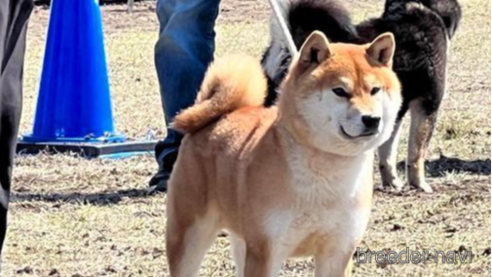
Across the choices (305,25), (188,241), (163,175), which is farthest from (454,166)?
(188,241)

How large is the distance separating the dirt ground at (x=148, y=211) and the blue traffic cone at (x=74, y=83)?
1.26 feet

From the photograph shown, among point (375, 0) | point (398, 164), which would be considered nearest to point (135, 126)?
point (398, 164)

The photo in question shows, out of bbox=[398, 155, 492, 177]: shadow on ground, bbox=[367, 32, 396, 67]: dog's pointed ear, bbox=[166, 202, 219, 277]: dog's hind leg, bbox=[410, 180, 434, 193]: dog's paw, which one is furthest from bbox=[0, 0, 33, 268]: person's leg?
bbox=[398, 155, 492, 177]: shadow on ground

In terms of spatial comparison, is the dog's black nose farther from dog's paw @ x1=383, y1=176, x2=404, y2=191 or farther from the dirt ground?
dog's paw @ x1=383, y1=176, x2=404, y2=191

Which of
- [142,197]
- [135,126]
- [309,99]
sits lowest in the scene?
[135,126]

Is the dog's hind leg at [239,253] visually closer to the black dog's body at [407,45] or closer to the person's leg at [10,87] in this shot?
the person's leg at [10,87]

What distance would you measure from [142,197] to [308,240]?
247 cm

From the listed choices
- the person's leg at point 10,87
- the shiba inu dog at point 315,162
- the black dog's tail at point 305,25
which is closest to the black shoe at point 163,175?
the black dog's tail at point 305,25

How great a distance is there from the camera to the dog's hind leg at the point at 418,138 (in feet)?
21.3

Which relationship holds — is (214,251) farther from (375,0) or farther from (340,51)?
(375,0)

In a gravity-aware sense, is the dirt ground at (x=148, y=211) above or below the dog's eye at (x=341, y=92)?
below

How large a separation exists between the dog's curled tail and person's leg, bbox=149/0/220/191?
166cm

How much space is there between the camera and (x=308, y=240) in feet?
12.8

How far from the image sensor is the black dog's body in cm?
631
